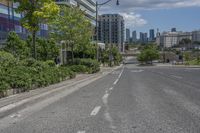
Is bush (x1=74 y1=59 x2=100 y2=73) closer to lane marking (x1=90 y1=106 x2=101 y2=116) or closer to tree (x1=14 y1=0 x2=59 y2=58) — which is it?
tree (x1=14 y1=0 x2=59 y2=58)

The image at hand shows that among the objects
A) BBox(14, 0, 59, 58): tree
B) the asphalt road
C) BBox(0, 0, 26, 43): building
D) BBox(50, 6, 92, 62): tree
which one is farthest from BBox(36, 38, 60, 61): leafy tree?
the asphalt road

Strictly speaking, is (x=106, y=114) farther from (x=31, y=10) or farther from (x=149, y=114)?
(x=31, y=10)

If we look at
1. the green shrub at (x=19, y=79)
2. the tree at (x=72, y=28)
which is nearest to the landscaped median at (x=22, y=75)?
the green shrub at (x=19, y=79)

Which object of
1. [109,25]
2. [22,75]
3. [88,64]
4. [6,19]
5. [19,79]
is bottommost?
[88,64]

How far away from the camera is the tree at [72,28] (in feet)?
142

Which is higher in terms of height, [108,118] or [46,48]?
[46,48]

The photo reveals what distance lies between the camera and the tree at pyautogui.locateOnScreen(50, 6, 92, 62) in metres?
43.4

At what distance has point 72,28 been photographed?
1727 inches

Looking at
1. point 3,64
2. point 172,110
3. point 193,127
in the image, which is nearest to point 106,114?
point 172,110

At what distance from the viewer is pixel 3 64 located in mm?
18844

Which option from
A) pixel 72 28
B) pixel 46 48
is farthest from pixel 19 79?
pixel 46 48

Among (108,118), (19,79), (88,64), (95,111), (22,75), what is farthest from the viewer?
(88,64)

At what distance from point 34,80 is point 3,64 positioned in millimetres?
1826

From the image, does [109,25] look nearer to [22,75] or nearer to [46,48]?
[46,48]
